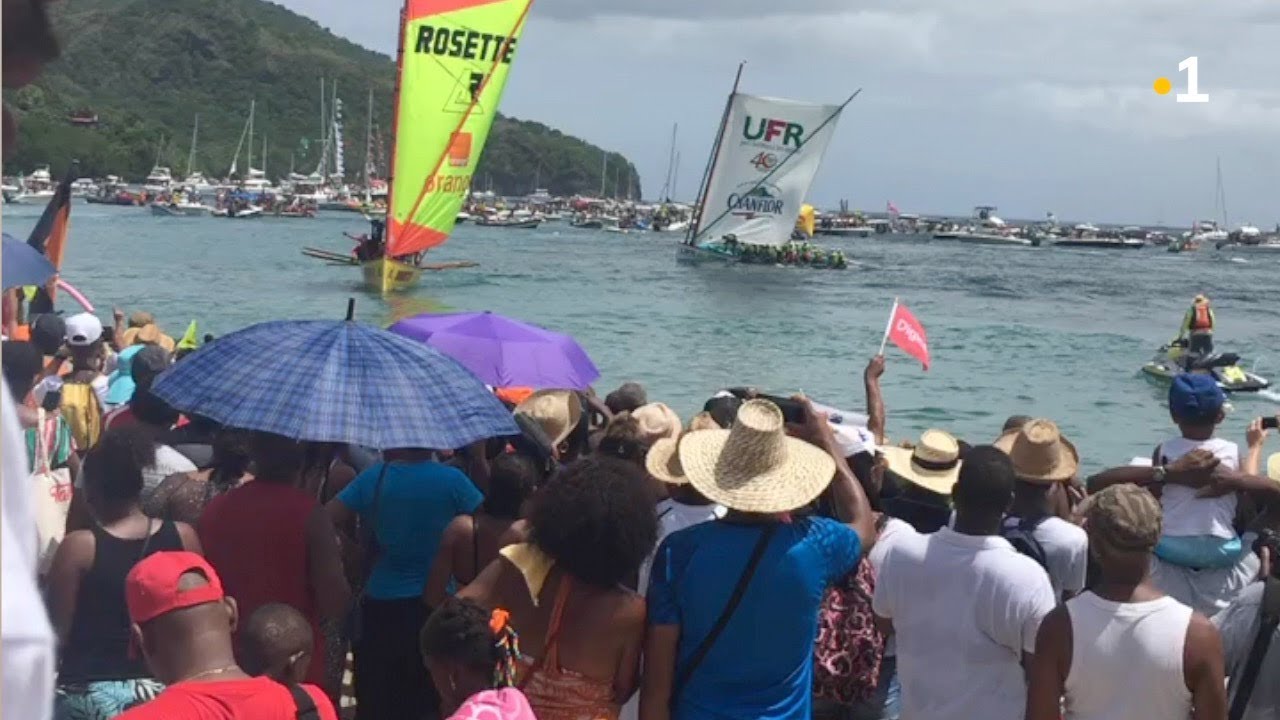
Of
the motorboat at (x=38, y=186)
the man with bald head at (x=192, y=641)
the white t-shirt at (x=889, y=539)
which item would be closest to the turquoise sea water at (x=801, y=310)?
the motorboat at (x=38, y=186)

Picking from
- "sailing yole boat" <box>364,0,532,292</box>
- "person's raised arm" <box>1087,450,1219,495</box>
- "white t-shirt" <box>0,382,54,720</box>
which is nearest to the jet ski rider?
"sailing yole boat" <box>364,0,532,292</box>

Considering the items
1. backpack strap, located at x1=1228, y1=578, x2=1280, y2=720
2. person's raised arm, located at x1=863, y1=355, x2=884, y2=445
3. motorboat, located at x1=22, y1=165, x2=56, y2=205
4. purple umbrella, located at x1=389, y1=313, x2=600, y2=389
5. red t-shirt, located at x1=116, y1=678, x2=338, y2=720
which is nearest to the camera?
red t-shirt, located at x1=116, y1=678, x2=338, y2=720

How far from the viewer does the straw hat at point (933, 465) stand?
4215 millimetres

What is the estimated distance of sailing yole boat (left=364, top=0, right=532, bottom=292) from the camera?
24453mm

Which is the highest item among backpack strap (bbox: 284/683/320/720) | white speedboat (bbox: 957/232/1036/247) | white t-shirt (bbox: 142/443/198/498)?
backpack strap (bbox: 284/683/320/720)

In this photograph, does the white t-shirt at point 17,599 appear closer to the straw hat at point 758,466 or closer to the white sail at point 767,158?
the straw hat at point 758,466

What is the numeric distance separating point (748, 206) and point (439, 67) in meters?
22.8

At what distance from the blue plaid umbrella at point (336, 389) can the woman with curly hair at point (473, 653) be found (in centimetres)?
136

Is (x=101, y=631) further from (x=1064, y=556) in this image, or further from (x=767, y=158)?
(x=767, y=158)

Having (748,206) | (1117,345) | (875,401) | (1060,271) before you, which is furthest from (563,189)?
(875,401)

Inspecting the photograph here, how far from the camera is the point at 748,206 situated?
46375 mm

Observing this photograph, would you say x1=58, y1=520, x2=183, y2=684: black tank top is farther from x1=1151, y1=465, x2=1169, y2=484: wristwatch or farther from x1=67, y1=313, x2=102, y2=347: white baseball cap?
x1=67, y1=313, x2=102, y2=347: white baseball cap

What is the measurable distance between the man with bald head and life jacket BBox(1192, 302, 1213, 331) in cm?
1712

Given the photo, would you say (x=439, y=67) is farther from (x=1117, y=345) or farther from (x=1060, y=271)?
(x=1060, y=271)
